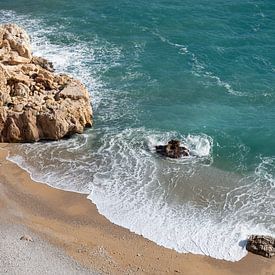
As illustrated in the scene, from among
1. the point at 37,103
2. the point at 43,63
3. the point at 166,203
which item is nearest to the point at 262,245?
the point at 166,203

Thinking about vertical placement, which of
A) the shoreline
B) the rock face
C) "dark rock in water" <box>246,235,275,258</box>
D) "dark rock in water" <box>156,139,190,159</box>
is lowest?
the shoreline

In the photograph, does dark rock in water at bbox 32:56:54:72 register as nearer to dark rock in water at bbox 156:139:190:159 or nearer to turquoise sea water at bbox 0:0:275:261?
turquoise sea water at bbox 0:0:275:261

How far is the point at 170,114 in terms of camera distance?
51188 millimetres

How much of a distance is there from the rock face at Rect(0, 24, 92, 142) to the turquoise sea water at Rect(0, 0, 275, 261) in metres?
1.24

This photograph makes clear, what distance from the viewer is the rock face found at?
149 ft

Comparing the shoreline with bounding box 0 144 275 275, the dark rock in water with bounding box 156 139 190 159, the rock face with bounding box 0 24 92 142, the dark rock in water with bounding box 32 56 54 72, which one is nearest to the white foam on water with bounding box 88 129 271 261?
the dark rock in water with bounding box 156 139 190 159

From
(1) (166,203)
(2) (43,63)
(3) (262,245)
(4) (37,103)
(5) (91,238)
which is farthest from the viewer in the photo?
(2) (43,63)

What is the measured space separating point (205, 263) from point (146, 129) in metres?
16.7

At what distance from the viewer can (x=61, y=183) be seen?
1647 inches

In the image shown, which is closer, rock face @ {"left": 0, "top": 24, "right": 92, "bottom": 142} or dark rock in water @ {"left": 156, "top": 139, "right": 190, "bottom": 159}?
dark rock in water @ {"left": 156, "top": 139, "right": 190, "bottom": 159}

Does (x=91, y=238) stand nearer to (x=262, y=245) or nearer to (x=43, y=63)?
(x=262, y=245)

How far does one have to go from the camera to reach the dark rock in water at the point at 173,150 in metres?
44.9

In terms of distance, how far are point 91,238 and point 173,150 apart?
11.9 meters

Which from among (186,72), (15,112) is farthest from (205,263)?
(186,72)
